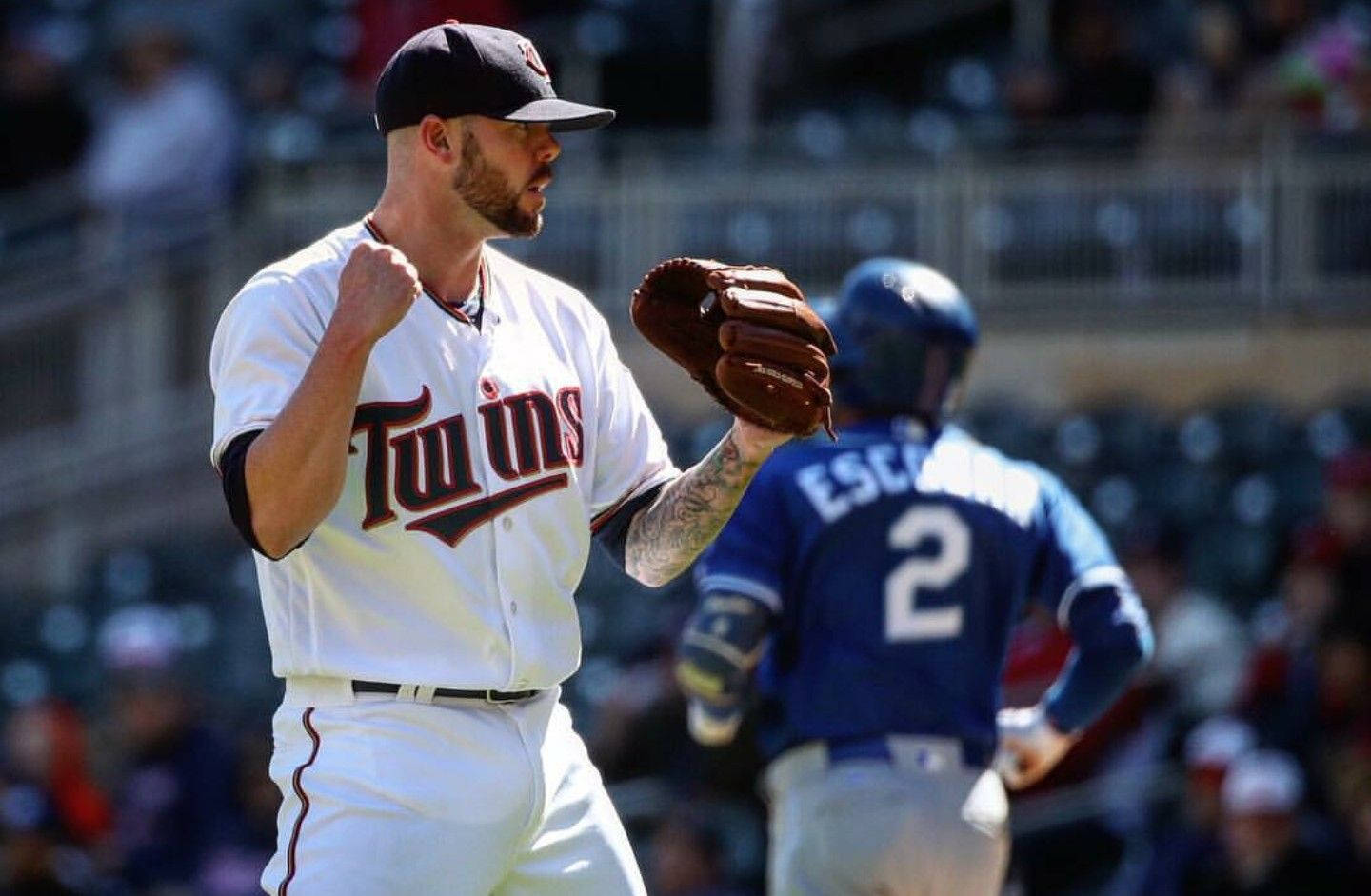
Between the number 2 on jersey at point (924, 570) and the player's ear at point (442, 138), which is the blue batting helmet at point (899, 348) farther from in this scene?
the player's ear at point (442, 138)

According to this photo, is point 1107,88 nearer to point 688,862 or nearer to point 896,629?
point 688,862

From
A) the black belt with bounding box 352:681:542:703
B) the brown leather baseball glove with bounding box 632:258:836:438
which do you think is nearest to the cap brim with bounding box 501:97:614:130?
the brown leather baseball glove with bounding box 632:258:836:438

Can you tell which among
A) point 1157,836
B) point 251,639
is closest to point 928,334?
point 1157,836

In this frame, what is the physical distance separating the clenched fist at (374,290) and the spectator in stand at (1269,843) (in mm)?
4150

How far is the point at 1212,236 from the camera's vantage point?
435 inches

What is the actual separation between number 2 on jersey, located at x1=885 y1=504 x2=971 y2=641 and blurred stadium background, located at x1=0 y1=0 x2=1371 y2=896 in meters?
2.35

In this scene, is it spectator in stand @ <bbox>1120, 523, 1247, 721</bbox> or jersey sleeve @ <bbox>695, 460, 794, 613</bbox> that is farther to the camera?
spectator in stand @ <bbox>1120, 523, 1247, 721</bbox>

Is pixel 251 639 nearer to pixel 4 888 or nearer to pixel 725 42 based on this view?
pixel 4 888

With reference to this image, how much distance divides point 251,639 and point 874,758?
19.0ft

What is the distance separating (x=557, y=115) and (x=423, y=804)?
104 cm

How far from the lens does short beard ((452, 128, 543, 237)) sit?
4.18 meters

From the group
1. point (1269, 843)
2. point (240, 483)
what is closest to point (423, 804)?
point (240, 483)

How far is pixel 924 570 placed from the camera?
17.7 ft

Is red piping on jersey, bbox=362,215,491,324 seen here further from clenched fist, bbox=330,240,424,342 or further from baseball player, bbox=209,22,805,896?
clenched fist, bbox=330,240,424,342
